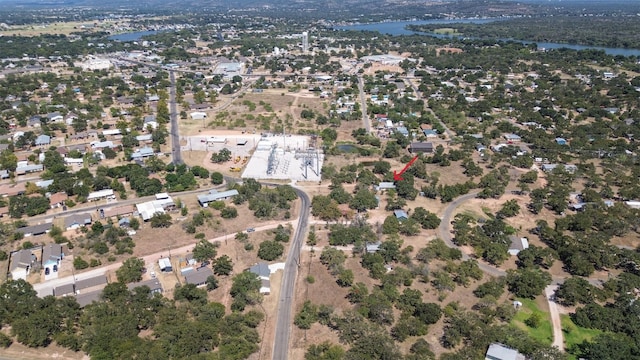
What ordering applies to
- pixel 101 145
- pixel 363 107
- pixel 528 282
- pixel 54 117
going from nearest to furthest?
pixel 528 282
pixel 101 145
pixel 54 117
pixel 363 107

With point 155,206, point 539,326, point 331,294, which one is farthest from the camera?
point 155,206

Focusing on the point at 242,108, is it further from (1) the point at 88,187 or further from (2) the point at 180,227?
(2) the point at 180,227

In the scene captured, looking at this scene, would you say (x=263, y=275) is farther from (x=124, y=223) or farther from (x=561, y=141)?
(x=561, y=141)

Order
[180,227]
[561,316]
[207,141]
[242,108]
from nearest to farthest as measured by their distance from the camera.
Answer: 1. [561,316]
2. [180,227]
3. [207,141]
4. [242,108]

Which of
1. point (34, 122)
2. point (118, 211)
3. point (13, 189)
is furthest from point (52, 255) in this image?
point (34, 122)

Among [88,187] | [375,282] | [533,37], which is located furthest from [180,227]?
[533,37]

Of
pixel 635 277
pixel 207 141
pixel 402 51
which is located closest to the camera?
pixel 635 277

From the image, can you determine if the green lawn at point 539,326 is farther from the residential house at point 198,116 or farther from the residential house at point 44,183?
the residential house at point 198,116

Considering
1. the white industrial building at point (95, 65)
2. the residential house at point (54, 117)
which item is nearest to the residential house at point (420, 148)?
the residential house at point (54, 117)

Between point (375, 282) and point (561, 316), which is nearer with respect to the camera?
point (561, 316)
